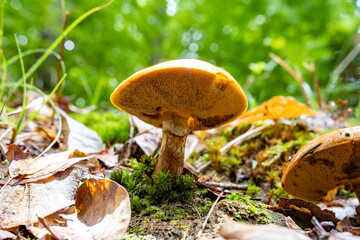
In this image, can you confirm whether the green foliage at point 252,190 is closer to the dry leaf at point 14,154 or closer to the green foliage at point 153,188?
the green foliage at point 153,188

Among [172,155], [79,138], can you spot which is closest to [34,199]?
[172,155]

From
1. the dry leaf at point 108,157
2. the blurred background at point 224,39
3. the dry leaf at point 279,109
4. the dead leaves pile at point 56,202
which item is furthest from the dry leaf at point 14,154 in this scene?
the blurred background at point 224,39

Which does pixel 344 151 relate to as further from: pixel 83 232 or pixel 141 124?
pixel 141 124

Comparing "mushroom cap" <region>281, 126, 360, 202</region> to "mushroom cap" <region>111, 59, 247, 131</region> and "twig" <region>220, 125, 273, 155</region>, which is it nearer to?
"mushroom cap" <region>111, 59, 247, 131</region>

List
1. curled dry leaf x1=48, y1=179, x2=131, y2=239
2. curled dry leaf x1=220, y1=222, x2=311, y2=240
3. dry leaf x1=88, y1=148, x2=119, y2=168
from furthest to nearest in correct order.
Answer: dry leaf x1=88, y1=148, x2=119, y2=168, curled dry leaf x1=48, y1=179, x2=131, y2=239, curled dry leaf x1=220, y1=222, x2=311, y2=240

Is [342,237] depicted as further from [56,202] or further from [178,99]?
[56,202]

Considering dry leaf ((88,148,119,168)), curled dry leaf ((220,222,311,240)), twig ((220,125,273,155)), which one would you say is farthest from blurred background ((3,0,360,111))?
curled dry leaf ((220,222,311,240))
